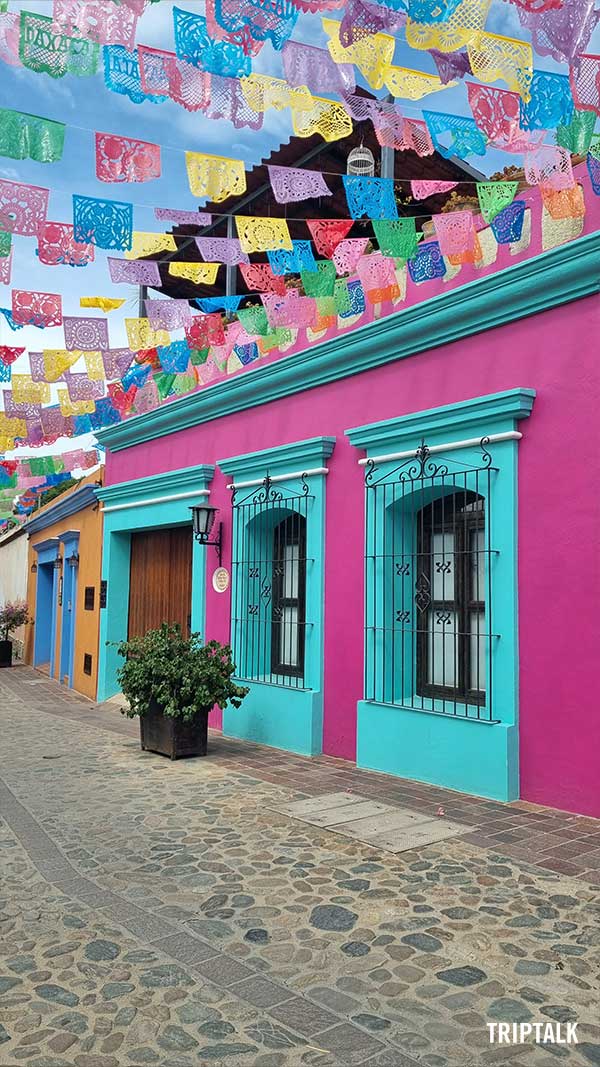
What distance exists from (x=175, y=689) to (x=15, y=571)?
631 inches

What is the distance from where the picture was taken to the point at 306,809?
5.23 m

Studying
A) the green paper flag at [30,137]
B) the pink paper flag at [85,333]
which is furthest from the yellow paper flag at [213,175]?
the pink paper flag at [85,333]

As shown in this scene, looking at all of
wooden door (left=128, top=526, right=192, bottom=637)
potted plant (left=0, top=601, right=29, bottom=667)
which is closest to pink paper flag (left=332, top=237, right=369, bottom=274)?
wooden door (left=128, top=526, right=192, bottom=637)

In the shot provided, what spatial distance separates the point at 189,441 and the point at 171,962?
708 cm

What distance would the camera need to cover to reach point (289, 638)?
791cm

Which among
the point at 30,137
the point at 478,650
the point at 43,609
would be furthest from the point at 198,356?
the point at 43,609

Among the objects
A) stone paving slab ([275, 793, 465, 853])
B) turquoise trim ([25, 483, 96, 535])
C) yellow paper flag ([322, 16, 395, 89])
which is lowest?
stone paving slab ([275, 793, 465, 853])

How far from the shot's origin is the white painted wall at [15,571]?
20.0m

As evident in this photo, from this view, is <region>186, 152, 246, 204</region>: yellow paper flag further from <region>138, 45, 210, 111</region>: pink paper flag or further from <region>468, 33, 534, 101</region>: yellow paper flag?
<region>468, 33, 534, 101</region>: yellow paper flag

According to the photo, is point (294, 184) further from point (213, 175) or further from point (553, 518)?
point (553, 518)

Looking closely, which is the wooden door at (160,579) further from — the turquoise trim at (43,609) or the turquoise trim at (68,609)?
the turquoise trim at (43,609)

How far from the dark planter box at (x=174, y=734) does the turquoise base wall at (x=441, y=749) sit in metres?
1.49

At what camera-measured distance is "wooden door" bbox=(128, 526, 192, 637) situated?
32.5 ft

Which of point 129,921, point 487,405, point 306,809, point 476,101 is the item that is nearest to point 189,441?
point 487,405
